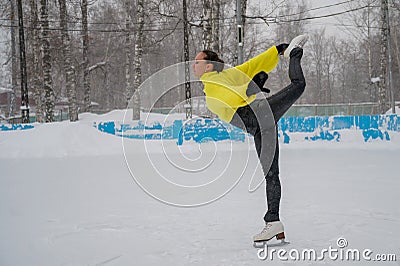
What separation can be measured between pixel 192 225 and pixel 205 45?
10.2m

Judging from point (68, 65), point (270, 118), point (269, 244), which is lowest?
point (269, 244)

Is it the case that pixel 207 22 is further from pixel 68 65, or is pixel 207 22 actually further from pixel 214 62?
pixel 214 62

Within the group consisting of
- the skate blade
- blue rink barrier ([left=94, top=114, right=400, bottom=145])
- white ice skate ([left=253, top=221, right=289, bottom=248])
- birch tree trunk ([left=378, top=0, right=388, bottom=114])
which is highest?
birch tree trunk ([left=378, top=0, right=388, bottom=114])

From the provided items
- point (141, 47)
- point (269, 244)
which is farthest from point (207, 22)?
point (269, 244)

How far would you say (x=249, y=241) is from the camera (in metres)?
2.89

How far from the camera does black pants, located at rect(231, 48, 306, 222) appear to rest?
9.12ft

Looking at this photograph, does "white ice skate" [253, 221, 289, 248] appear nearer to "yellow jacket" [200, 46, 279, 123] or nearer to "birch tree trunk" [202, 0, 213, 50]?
"yellow jacket" [200, 46, 279, 123]

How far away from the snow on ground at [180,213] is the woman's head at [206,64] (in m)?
1.19

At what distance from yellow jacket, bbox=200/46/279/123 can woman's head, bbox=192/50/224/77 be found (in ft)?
0.11

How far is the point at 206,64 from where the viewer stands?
2820 mm

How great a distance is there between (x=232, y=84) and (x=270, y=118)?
350mm

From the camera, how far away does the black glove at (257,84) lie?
278 centimetres

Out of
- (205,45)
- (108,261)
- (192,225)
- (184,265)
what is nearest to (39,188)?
(192,225)

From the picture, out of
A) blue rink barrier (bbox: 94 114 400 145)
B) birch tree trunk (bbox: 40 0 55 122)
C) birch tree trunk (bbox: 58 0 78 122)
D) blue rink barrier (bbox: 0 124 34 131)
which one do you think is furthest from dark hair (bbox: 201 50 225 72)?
birch tree trunk (bbox: 58 0 78 122)
